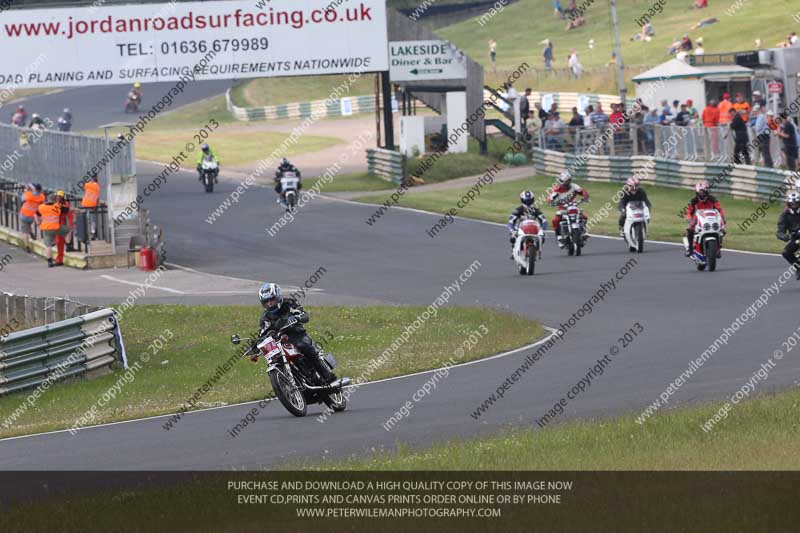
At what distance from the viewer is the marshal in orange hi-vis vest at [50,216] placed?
32.4 m

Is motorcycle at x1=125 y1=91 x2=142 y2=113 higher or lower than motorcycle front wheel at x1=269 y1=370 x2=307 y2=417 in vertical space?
higher

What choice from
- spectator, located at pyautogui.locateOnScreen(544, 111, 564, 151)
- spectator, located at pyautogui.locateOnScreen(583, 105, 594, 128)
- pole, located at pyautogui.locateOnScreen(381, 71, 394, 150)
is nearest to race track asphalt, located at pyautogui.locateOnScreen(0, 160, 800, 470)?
spectator, located at pyautogui.locateOnScreen(583, 105, 594, 128)

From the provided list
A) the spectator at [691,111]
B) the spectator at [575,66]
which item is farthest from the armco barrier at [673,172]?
the spectator at [575,66]

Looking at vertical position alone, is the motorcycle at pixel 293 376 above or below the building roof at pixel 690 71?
below

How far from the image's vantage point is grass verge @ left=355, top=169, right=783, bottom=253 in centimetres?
2958

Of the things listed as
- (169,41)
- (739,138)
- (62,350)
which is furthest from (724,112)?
(62,350)

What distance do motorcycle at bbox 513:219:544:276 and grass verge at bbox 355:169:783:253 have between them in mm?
4762

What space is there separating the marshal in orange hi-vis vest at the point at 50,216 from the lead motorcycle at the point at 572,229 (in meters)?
11.8

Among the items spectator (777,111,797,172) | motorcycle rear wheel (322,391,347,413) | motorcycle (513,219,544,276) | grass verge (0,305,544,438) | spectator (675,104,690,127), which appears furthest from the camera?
spectator (675,104,690,127)

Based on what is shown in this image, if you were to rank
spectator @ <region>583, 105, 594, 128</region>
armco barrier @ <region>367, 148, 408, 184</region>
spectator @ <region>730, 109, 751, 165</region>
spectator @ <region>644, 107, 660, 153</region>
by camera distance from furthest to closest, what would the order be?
1. armco barrier @ <region>367, 148, 408, 184</region>
2. spectator @ <region>583, 105, 594, 128</region>
3. spectator @ <region>644, 107, 660, 153</region>
4. spectator @ <region>730, 109, 751, 165</region>

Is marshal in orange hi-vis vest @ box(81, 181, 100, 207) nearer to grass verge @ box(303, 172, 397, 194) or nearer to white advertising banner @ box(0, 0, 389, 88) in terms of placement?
white advertising banner @ box(0, 0, 389, 88)

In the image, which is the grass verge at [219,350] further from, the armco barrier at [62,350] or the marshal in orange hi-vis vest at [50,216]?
the marshal in orange hi-vis vest at [50,216]

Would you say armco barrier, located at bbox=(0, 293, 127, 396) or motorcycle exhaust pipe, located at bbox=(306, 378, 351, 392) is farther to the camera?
armco barrier, located at bbox=(0, 293, 127, 396)
